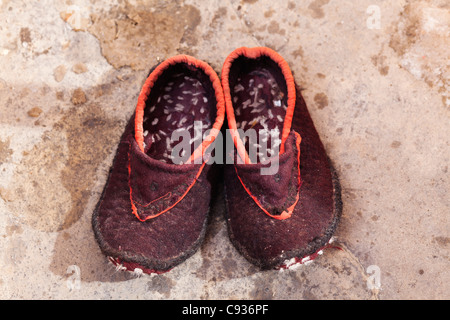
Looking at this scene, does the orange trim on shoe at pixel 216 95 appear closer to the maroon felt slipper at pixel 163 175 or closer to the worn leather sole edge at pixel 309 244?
the maroon felt slipper at pixel 163 175

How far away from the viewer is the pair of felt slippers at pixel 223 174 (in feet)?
4.66

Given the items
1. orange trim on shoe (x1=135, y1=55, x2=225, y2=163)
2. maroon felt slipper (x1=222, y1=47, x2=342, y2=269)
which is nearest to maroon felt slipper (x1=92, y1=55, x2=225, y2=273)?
orange trim on shoe (x1=135, y1=55, x2=225, y2=163)

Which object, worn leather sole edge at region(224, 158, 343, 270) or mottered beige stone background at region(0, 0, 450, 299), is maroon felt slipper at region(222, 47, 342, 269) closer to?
worn leather sole edge at region(224, 158, 343, 270)

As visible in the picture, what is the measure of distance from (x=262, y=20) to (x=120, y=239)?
51.2 inches

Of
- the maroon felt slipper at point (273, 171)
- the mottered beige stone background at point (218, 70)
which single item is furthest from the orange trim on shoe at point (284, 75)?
the mottered beige stone background at point (218, 70)

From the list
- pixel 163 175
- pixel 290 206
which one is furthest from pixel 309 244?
pixel 163 175

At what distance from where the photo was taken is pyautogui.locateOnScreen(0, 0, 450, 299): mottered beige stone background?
1.67 meters

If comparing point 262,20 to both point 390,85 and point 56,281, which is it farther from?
point 56,281

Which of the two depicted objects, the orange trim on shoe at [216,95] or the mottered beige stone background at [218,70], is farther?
the mottered beige stone background at [218,70]

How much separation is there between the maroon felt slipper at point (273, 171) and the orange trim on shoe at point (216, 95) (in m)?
0.04

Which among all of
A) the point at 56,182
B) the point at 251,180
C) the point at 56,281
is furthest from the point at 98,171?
the point at 251,180

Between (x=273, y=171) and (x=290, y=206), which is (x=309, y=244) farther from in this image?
(x=273, y=171)

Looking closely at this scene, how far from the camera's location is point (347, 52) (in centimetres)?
174

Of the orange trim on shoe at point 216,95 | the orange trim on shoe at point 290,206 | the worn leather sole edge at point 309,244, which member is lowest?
the worn leather sole edge at point 309,244
